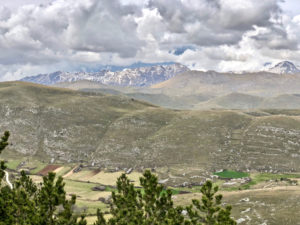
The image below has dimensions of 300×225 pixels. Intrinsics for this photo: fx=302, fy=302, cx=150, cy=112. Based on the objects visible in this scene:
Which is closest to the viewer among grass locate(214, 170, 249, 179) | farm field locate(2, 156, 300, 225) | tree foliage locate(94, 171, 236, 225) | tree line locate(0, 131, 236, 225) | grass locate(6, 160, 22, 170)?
tree line locate(0, 131, 236, 225)

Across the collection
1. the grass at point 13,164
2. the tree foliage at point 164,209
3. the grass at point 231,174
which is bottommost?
the grass at point 13,164

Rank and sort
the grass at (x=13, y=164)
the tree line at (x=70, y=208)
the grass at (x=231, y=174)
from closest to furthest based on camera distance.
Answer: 1. the tree line at (x=70, y=208)
2. the grass at (x=231, y=174)
3. the grass at (x=13, y=164)

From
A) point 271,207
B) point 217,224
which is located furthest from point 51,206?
point 271,207

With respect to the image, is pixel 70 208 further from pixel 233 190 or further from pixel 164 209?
pixel 233 190

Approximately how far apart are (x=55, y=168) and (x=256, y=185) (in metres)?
118

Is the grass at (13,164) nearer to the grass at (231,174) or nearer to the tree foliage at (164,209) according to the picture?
the grass at (231,174)

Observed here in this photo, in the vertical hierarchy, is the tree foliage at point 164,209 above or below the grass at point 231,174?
above

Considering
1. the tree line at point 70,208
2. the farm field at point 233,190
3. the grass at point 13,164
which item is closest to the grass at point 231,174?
the farm field at point 233,190

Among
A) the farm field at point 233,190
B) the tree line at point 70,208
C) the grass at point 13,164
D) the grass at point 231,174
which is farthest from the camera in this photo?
the grass at point 13,164

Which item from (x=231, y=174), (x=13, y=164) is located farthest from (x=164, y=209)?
(x=13, y=164)

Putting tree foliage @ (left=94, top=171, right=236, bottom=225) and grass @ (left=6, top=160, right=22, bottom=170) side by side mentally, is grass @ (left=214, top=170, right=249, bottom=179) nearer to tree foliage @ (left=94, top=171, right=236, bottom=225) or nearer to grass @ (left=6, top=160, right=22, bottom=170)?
grass @ (left=6, top=160, right=22, bottom=170)

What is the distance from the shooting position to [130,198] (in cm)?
4369

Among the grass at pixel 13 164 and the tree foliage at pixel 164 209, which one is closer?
the tree foliage at pixel 164 209

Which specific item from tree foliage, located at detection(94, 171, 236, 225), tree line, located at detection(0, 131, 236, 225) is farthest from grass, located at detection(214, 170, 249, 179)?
tree line, located at detection(0, 131, 236, 225)
